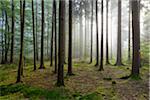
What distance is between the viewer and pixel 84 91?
1437 centimetres

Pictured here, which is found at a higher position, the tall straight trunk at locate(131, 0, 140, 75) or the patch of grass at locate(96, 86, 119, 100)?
the tall straight trunk at locate(131, 0, 140, 75)

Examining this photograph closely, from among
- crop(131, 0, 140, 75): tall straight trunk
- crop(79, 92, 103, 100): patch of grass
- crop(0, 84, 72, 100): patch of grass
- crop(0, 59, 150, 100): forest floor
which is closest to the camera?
crop(79, 92, 103, 100): patch of grass

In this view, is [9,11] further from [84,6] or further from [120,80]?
[120,80]

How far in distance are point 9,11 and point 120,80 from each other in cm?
2044

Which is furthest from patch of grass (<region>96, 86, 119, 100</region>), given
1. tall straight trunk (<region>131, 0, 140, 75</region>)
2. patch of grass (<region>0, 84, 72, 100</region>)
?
tall straight trunk (<region>131, 0, 140, 75</region>)

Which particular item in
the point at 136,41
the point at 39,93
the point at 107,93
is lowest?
the point at 39,93

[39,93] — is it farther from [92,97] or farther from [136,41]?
[136,41]

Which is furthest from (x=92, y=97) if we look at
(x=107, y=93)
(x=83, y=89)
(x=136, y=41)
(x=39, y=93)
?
(x=136, y=41)

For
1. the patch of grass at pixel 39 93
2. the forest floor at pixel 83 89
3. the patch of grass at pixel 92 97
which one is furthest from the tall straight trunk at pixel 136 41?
the patch of grass at pixel 39 93

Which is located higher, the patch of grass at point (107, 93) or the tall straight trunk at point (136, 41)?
the tall straight trunk at point (136, 41)

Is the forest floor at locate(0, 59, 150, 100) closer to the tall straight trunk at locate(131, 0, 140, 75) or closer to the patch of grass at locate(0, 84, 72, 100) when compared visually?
the patch of grass at locate(0, 84, 72, 100)

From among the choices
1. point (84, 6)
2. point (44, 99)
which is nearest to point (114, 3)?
point (84, 6)

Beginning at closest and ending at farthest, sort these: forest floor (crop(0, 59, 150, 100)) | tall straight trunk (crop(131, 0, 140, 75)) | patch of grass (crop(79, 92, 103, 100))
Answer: patch of grass (crop(79, 92, 103, 100))
forest floor (crop(0, 59, 150, 100))
tall straight trunk (crop(131, 0, 140, 75))

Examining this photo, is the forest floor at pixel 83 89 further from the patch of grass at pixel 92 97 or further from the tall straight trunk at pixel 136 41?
the tall straight trunk at pixel 136 41
